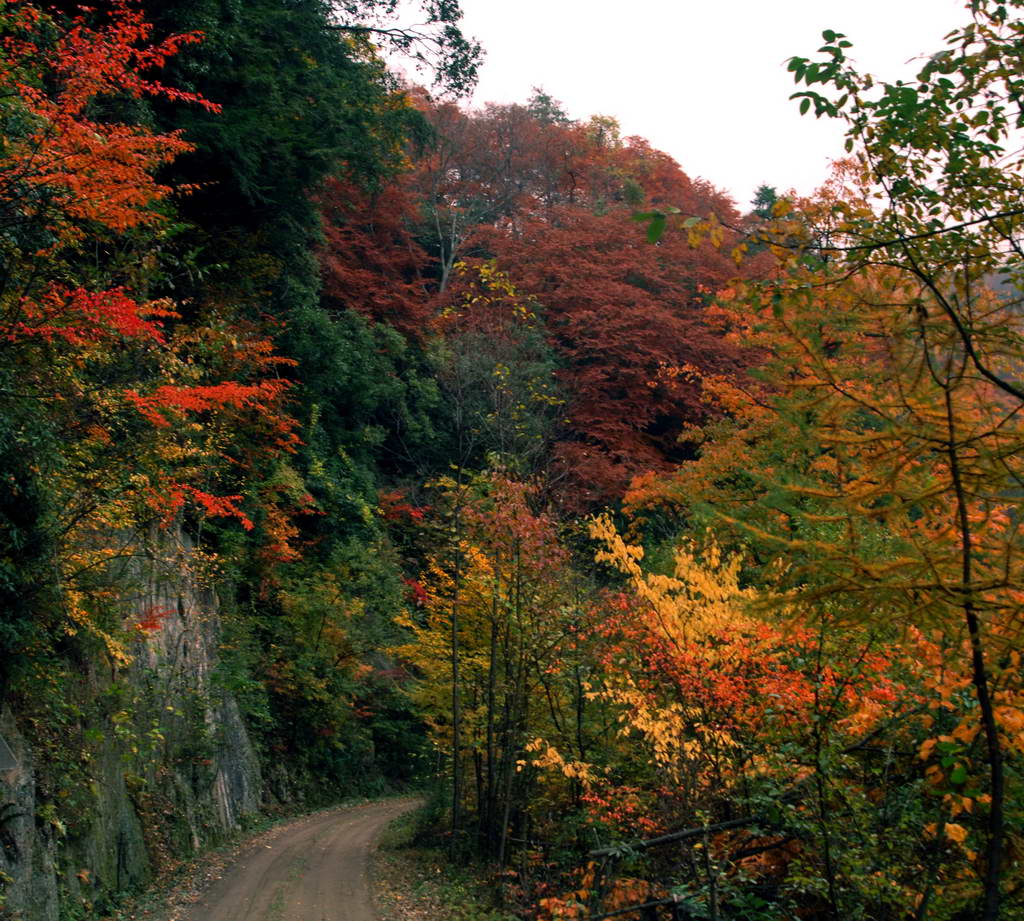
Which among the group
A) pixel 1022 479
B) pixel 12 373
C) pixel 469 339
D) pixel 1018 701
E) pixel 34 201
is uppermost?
pixel 469 339

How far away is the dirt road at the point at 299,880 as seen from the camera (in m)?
10.0

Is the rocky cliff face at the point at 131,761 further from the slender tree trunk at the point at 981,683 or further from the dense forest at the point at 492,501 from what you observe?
the slender tree trunk at the point at 981,683

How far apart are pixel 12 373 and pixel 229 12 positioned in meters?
9.99

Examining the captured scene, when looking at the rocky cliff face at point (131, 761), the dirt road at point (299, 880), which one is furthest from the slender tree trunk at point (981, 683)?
the dirt road at point (299, 880)

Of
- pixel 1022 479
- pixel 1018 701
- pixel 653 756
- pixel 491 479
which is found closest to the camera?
pixel 1022 479

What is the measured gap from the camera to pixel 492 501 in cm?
1198

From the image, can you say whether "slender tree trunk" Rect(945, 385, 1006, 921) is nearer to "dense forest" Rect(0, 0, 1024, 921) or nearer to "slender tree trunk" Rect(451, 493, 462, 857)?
"dense forest" Rect(0, 0, 1024, 921)

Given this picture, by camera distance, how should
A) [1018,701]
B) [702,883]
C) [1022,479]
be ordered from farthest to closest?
[702,883]
[1018,701]
[1022,479]

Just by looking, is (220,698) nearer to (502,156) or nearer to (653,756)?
(653,756)

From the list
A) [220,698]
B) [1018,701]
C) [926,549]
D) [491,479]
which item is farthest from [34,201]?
[220,698]

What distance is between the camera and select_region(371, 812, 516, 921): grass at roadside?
10.3m

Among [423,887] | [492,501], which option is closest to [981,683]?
[492,501]

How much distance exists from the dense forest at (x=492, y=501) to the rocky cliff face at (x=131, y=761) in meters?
0.07

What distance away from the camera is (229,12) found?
14242 millimetres
